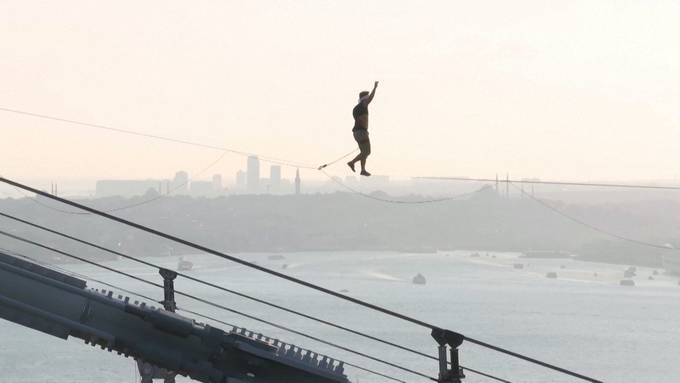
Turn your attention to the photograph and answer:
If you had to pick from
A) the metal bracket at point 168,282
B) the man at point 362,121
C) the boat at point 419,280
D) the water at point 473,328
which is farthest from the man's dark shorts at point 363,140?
the boat at point 419,280

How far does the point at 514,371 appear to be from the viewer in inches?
4077

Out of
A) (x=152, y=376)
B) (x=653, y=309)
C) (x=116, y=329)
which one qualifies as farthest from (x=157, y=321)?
(x=653, y=309)

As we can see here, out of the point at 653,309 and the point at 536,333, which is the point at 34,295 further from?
the point at 653,309

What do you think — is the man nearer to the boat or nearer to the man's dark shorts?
the man's dark shorts

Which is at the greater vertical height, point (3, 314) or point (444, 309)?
point (3, 314)

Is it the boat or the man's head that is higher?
the man's head

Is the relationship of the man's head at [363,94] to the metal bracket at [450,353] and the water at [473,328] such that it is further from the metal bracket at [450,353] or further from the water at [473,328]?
the water at [473,328]

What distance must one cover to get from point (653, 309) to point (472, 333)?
4429 centimetres

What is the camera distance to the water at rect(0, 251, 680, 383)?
105 metres

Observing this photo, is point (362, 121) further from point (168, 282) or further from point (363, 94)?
point (168, 282)

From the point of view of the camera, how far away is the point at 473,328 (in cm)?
13025

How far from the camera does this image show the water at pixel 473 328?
343 feet

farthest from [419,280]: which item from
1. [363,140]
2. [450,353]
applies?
[450,353]

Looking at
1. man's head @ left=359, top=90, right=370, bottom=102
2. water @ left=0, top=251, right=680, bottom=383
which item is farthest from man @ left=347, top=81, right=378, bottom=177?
water @ left=0, top=251, right=680, bottom=383
